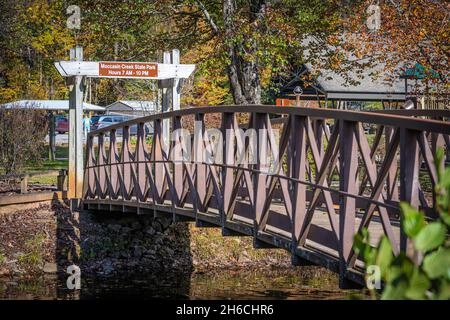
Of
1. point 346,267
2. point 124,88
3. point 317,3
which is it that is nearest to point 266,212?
point 346,267

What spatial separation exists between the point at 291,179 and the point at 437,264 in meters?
6.16

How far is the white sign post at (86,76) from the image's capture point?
17219 mm

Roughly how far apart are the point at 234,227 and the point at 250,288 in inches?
214

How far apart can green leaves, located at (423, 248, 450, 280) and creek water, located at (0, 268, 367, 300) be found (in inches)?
464

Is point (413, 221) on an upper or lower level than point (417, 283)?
upper

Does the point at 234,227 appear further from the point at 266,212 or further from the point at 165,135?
the point at 165,135

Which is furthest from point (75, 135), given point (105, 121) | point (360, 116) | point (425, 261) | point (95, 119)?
point (95, 119)

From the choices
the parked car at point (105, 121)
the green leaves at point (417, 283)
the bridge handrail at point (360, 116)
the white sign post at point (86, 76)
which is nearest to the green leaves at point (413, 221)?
the green leaves at point (417, 283)

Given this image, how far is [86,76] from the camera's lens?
57.5 feet

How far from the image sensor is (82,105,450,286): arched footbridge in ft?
25.0

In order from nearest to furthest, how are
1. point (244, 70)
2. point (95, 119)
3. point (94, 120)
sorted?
point (244, 70)
point (95, 119)
point (94, 120)

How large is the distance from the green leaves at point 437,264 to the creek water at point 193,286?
11.8m

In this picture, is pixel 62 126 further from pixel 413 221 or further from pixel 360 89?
pixel 413 221

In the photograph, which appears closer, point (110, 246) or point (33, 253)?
point (33, 253)
